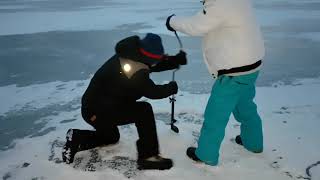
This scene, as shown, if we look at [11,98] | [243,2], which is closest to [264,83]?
[243,2]

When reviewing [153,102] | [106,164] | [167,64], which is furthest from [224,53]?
[153,102]

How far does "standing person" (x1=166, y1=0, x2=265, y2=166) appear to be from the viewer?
3.27 m

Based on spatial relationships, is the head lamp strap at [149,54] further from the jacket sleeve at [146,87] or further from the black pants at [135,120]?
the black pants at [135,120]

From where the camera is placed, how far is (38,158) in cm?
378

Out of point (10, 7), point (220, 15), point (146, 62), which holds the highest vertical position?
point (220, 15)

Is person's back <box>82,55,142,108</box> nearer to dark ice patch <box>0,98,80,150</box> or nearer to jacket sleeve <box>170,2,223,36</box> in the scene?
jacket sleeve <box>170,2,223,36</box>

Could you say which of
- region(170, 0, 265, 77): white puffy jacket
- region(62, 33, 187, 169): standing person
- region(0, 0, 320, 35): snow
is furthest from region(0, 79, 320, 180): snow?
region(0, 0, 320, 35): snow

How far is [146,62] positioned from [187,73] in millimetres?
3288

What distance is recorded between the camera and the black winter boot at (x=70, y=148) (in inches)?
143

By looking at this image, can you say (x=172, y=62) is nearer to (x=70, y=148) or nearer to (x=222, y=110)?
(x=222, y=110)

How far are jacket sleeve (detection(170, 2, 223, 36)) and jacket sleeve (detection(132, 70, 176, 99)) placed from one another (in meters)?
0.49

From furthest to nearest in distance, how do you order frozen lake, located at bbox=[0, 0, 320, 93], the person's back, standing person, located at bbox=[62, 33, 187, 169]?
frozen lake, located at bbox=[0, 0, 320, 93] < the person's back < standing person, located at bbox=[62, 33, 187, 169]

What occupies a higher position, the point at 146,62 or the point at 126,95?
the point at 146,62

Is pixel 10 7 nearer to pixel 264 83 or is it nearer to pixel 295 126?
pixel 264 83
